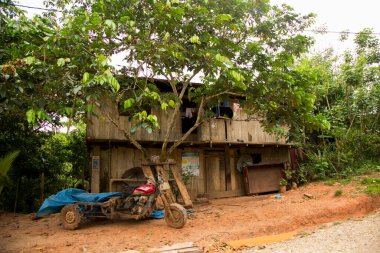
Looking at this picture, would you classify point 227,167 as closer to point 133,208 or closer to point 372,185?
point 372,185

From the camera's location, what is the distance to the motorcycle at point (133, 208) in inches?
256

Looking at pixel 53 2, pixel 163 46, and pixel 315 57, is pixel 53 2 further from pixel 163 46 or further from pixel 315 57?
pixel 315 57

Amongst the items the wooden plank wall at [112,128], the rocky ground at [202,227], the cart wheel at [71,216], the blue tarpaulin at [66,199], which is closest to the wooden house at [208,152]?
the wooden plank wall at [112,128]

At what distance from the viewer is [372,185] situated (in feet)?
29.7

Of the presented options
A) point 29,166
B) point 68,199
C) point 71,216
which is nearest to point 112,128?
point 68,199

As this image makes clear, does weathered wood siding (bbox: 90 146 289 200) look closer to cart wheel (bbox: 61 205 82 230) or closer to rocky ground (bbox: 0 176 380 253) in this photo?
rocky ground (bbox: 0 176 380 253)

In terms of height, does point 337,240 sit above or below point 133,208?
below

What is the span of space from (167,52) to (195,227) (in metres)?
3.92

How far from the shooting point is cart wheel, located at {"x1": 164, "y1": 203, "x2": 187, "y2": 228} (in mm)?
6387

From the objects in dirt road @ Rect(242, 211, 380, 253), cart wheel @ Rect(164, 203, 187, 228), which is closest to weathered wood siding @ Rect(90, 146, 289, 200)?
cart wheel @ Rect(164, 203, 187, 228)

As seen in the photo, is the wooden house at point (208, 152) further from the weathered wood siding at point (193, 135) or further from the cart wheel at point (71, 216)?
the cart wheel at point (71, 216)

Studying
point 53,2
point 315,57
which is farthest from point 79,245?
point 315,57

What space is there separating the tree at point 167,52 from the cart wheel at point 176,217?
1965mm

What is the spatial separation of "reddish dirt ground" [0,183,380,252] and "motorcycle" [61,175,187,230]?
10.0 inches
